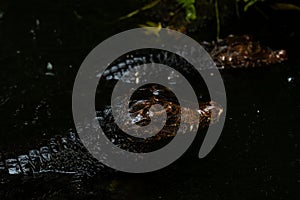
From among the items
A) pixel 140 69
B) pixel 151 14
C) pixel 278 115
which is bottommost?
pixel 278 115

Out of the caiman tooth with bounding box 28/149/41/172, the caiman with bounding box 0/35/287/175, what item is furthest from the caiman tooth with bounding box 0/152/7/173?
the caiman tooth with bounding box 28/149/41/172

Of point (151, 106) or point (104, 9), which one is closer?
point (151, 106)

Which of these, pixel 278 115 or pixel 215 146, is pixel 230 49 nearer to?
pixel 278 115

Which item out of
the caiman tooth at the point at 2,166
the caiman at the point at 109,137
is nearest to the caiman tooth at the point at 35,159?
the caiman at the point at 109,137

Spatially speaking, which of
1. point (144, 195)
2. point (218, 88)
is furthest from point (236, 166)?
point (218, 88)

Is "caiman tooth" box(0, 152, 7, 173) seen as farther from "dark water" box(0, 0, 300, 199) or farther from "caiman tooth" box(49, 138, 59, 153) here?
"caiman tooth" box(49, 138, 59, 153)

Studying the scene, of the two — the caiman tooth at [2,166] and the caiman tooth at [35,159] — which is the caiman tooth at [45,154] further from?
the caiman tooth at [2,166]

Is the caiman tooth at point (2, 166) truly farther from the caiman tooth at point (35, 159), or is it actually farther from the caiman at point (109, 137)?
the caiman tooth at point (35, 159)

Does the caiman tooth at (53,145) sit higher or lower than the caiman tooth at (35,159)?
higher
